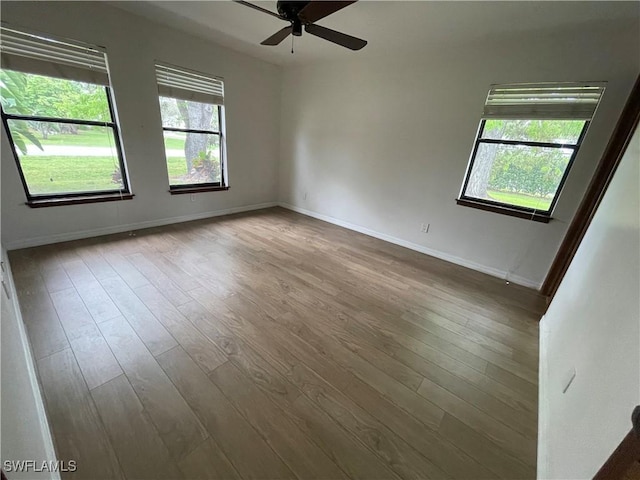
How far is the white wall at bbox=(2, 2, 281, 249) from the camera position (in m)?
2.53

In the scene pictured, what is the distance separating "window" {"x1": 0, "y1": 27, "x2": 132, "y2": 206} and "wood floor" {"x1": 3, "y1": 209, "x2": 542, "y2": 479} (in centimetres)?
74

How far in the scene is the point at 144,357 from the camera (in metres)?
1.58

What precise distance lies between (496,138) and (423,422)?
9.57ft

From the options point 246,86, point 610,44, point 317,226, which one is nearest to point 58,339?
point 317,226

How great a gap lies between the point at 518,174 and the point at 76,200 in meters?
4.97

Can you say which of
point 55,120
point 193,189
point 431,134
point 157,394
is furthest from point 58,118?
point 431,134

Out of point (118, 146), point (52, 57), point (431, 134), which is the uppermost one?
point (52, 57)

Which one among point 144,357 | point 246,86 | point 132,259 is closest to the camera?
point 144,357

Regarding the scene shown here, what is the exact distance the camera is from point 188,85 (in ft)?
11.3

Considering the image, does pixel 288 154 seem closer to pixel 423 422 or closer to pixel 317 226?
pixel 317 226

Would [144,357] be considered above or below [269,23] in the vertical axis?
below

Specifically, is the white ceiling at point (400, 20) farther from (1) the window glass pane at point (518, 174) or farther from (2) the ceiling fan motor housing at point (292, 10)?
(1) the window glass pane at point (518, 174)

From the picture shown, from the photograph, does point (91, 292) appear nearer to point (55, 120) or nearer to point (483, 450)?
point (55, 120)

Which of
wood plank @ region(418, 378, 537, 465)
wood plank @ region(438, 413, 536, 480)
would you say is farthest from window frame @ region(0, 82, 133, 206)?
wood plank @ region(438, 413, 536, 480)
